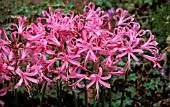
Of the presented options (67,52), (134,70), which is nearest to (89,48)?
(67,52)

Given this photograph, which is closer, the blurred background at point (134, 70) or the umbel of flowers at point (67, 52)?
the umbel of flowers at point (67, 52)

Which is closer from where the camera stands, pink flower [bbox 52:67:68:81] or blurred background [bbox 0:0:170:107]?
pink flower [bbox 52:67:68:81]

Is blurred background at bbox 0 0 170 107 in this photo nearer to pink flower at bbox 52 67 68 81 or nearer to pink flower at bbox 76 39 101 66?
pink flower at bbox 52 67 68 81

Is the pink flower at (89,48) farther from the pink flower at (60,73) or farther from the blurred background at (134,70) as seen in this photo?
the blurred background at (134,70)

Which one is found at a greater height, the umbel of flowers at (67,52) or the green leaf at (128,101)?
the umbel of flowers at (67,52)

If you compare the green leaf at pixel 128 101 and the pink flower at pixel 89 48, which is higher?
the pink flower at pixel 89 48

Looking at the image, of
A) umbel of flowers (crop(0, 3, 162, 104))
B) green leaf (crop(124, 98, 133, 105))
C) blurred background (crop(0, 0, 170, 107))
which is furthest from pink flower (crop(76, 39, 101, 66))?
green leaf (crop(124, 98, 133, 105))

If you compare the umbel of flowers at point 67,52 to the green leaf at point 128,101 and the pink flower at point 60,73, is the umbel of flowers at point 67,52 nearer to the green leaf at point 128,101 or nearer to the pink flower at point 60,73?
the pink flower at point 60,73

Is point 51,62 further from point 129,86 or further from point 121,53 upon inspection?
point 129,86

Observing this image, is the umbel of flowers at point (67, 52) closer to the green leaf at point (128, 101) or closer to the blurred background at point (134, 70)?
the blurred background at point (134, 70)

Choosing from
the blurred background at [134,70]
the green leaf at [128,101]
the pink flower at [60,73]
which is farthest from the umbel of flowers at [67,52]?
the green leaf at [128,101]

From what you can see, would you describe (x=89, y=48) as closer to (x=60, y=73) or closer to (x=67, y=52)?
(x=67, y=52)

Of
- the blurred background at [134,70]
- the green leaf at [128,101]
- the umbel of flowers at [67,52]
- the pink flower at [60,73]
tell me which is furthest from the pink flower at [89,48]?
the green leaf at [128,101]

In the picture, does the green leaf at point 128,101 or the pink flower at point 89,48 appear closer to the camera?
the pink flower at point 89,48
